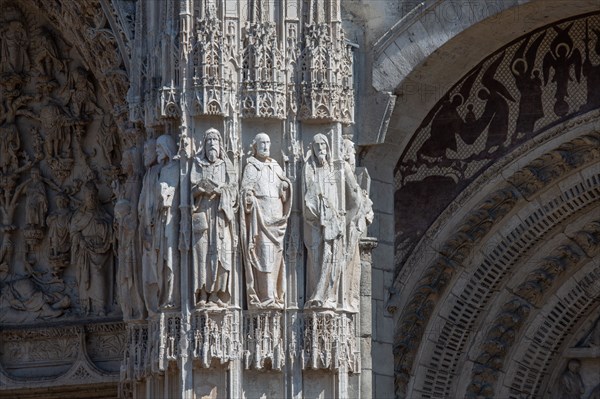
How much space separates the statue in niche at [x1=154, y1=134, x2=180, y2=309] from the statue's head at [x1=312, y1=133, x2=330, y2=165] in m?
Answer: 0.88

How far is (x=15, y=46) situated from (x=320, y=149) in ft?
9.80

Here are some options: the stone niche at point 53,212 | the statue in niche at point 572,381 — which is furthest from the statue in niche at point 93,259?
the statue in niche at point 572,381

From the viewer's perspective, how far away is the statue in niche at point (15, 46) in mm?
17875

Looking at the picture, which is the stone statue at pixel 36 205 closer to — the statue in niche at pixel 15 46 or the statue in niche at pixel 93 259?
the statue in niche at pixel 93 259

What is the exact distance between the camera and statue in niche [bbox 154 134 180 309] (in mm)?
15727

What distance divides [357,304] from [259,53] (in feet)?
5.65

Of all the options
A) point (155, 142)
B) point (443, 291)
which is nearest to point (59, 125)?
point (155, 142)

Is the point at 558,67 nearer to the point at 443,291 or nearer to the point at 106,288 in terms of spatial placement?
the point at 443,291

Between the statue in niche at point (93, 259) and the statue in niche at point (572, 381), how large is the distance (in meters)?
3.22

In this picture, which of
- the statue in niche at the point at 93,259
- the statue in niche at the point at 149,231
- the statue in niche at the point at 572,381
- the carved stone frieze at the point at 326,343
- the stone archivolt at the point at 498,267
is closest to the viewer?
the carved stone frieze at the point at 326,343

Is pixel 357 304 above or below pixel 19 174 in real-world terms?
below

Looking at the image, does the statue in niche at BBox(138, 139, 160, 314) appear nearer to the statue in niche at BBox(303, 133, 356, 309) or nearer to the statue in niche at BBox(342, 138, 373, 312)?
the statue in niche at BBox(303, 133, 356, 309)

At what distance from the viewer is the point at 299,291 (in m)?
15.8

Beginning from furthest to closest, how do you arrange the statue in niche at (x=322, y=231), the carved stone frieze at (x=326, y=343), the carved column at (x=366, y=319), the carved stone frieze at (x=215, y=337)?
the carved column at (x=366, y=319) < the statue in niche at (x=322, y=231) < the carved stone frieze at (x=326, y=343) < the carved stone frieze at (x=215, y=337)
